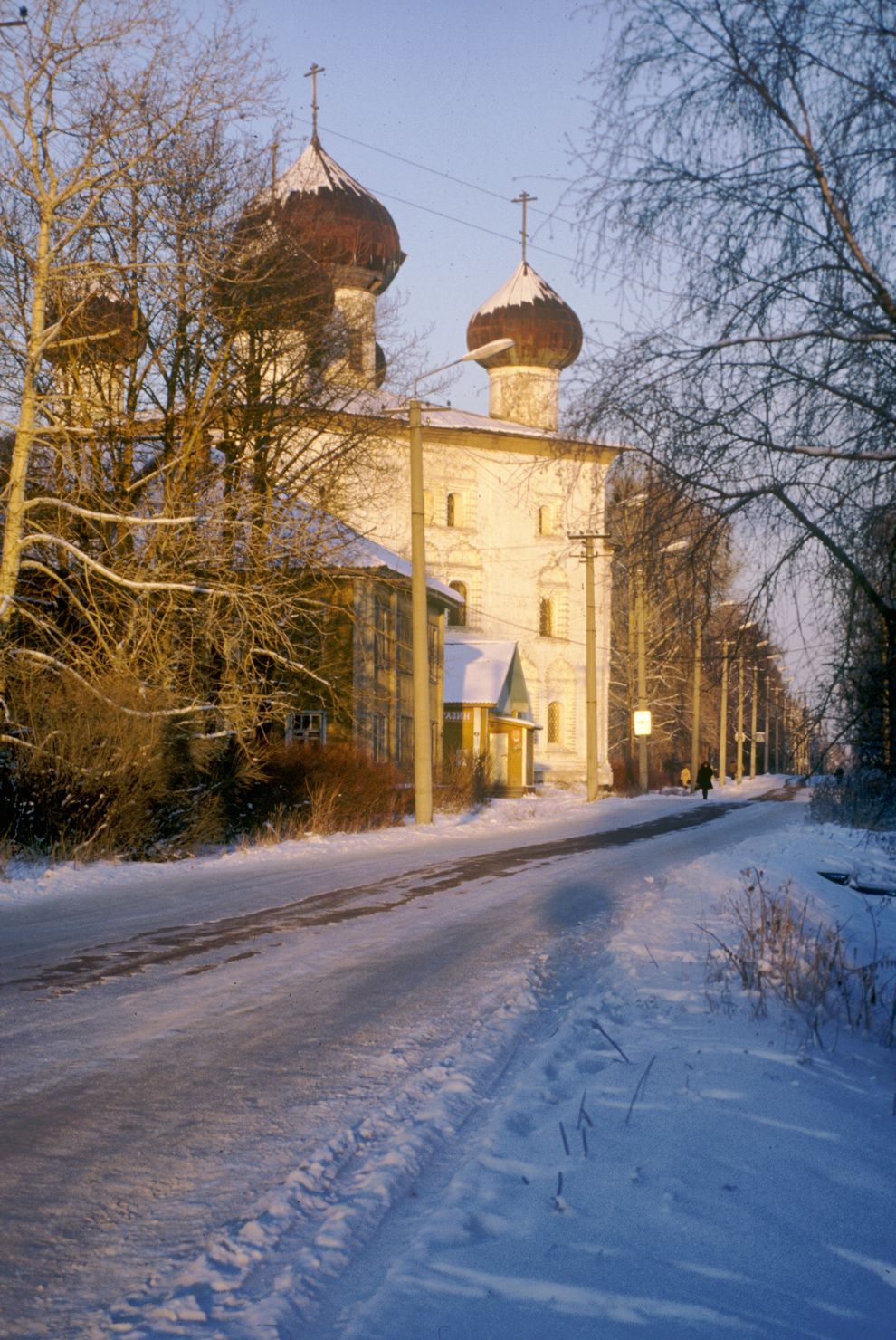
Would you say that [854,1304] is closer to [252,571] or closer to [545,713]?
[252,571]

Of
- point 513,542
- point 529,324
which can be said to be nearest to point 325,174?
point 529,324

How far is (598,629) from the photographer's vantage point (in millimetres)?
58438

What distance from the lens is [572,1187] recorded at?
4340 millimetres

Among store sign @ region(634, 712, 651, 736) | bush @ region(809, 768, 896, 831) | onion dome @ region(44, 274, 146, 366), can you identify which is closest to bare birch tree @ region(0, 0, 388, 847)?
onion dome @ region(44, 274, 146, 366)

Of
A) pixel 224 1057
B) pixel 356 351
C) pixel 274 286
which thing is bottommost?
pixel 224 1057

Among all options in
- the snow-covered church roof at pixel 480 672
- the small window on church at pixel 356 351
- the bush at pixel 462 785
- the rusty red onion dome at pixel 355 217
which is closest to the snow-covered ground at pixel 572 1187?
the small window on church at pixel 356 351

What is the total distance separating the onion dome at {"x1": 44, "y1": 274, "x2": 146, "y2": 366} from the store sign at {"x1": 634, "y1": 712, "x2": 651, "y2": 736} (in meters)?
33.9

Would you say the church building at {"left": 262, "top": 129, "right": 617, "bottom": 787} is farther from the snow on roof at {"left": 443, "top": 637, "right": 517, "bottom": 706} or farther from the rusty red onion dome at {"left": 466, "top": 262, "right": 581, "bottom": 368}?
the snow on roof at {"left": 443, "top": 637, "right": 517, "bottom": 706}

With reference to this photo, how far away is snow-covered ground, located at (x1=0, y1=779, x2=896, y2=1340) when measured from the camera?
3.42 metres

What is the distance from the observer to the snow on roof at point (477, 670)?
48969 millimetres

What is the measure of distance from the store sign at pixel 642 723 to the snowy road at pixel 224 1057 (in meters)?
40.0

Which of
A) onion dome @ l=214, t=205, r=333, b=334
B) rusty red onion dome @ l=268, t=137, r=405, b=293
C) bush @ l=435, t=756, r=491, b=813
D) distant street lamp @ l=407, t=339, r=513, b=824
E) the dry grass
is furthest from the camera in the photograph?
rusty red onion dome @ l=268, t=137, r=405, b=293

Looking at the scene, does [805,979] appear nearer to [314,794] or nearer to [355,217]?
[314,794]

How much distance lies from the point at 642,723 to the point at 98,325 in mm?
36558
